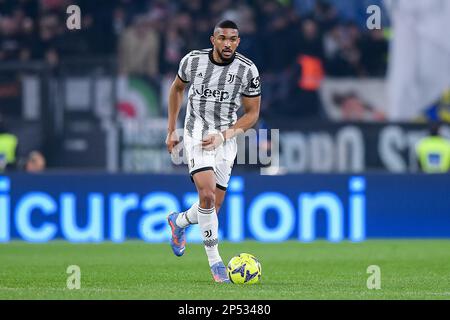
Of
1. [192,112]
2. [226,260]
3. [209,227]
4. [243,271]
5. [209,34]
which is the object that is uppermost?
[209,34]

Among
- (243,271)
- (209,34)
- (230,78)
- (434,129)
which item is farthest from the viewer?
(209,34)

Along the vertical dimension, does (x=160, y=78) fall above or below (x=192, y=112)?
above

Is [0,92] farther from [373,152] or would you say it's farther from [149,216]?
[373,152]

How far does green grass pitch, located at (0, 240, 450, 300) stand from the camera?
8.74 metres

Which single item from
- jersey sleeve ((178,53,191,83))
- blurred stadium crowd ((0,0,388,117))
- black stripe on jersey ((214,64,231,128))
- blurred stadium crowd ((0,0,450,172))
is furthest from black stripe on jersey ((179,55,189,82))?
blurred stadium crowd ((0,0,388,117))

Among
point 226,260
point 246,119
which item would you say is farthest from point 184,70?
point 226,260

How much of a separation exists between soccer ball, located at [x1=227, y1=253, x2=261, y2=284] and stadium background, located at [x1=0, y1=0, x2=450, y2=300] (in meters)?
6.21

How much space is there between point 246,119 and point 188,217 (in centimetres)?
107

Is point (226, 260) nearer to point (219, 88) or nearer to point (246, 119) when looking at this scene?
point (246, 119)

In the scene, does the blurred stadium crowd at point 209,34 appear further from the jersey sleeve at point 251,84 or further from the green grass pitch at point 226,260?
the jersey sleeve at point 251,84

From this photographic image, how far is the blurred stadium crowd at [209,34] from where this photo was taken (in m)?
19.7

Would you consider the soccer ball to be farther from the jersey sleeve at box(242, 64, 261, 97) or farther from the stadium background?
the stadium background

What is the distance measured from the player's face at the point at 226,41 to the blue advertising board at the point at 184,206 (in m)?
6.20

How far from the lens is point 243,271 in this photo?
31.7 ft
